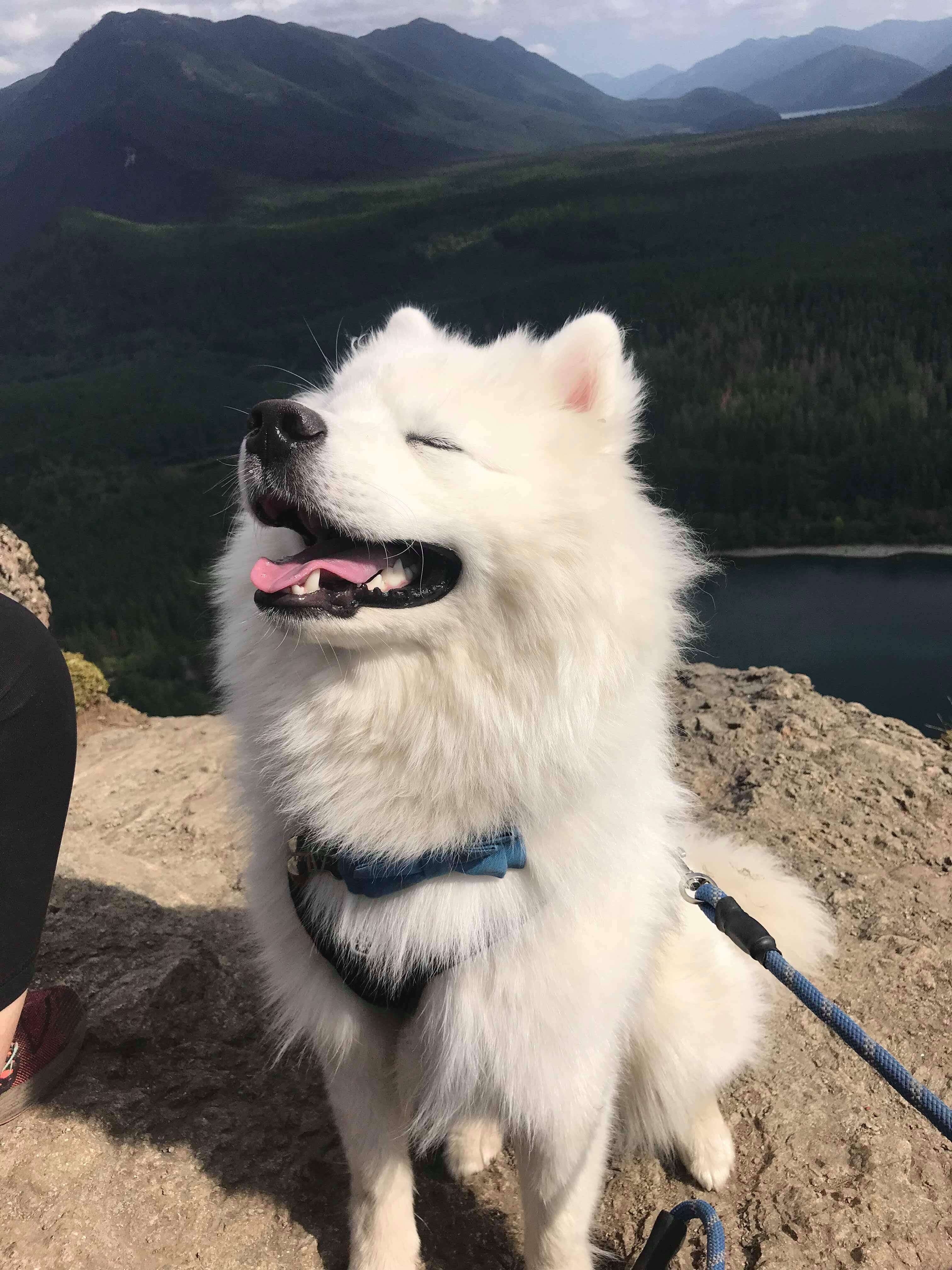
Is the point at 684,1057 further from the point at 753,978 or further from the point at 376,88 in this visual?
the point at 376,88

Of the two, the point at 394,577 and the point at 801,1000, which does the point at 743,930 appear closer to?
the point at 801,1000

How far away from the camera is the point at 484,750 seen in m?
1.61

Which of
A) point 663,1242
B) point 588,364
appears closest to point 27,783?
point 588,364

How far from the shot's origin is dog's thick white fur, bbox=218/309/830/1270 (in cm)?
158

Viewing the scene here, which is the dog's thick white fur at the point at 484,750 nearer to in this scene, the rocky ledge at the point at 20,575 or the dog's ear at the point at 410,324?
the dog's ear at the point at 410,324

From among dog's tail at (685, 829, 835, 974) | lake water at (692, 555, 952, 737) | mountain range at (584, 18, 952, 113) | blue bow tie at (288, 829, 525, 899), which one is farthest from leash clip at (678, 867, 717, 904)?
mountain range at (584, 18, 952, 113)

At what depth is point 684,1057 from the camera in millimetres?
2156

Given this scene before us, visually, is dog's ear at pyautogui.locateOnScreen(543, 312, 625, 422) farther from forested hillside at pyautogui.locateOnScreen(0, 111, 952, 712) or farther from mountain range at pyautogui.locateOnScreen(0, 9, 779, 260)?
mountain range at pyautogui.locateOnScreen(0, 9, 779, 260)

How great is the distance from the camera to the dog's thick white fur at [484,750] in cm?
158

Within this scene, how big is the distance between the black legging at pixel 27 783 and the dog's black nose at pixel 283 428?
2.83 ft

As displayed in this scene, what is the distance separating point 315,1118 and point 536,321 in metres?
4.33

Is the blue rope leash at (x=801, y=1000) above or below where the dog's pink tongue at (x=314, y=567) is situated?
below

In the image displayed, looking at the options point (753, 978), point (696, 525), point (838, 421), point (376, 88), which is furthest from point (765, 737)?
point (376, 88)

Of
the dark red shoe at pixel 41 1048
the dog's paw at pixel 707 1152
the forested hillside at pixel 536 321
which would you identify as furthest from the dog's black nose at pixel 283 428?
the dog's paw at pixel 707 1152
